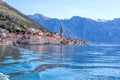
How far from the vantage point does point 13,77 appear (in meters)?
54.9

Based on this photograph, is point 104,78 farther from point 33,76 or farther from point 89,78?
point 33,76

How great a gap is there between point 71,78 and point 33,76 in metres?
6.58

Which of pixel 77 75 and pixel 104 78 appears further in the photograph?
pixel 77 75

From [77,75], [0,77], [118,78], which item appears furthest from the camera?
[77,75]

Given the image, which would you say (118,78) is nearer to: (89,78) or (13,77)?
(89,78)

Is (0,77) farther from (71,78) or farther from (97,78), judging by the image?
(97,78)

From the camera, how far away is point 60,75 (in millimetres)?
60906

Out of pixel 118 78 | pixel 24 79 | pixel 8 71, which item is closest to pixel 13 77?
pixel 24 79

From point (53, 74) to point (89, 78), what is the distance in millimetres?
7683

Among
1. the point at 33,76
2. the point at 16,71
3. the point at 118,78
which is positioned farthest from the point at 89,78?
the point at 16,71

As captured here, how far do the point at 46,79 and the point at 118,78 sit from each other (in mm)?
12252

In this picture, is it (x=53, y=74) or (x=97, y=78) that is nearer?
(x=97, y=78)

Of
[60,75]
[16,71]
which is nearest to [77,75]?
[60,75]

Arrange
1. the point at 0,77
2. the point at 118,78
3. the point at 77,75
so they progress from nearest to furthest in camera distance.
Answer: the point at 0,77
the point at 118,78
the point at 77,75
